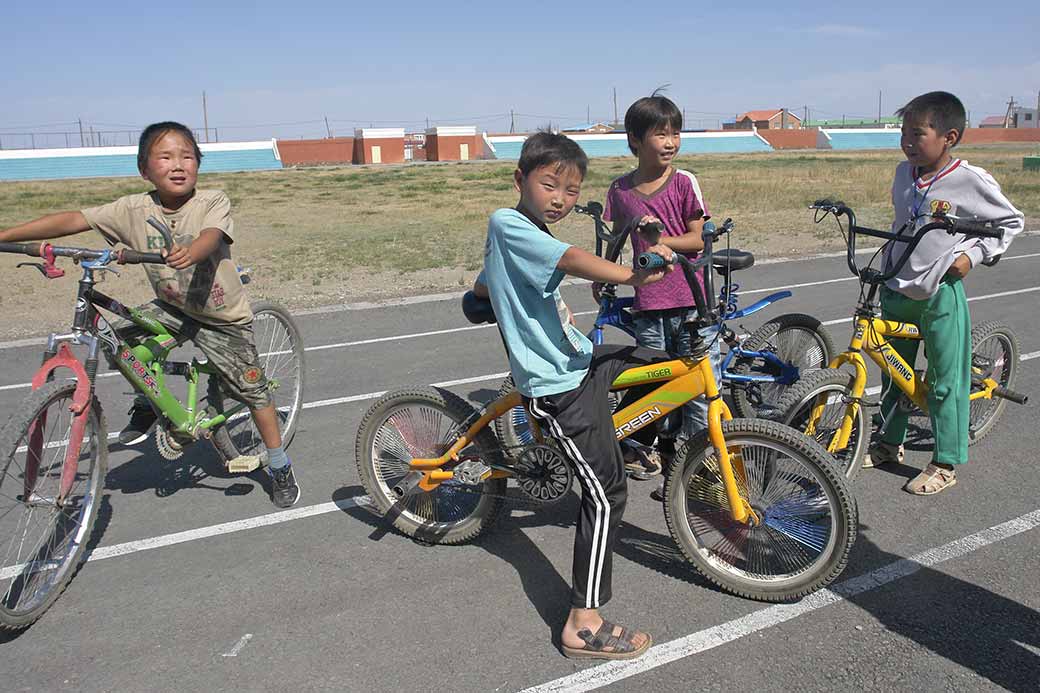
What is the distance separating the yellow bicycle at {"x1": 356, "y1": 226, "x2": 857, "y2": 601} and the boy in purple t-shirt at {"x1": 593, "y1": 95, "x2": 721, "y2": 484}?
0.68 metres

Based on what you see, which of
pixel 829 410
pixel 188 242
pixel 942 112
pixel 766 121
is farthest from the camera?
pixel 766 121

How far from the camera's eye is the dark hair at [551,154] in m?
3.32

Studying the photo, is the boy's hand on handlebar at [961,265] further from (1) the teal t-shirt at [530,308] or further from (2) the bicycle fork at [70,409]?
(2) the bicycle fork at [70,409]

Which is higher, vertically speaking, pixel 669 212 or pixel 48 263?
pixel 669 212

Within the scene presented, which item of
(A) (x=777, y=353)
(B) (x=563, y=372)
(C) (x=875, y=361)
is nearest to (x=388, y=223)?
(A) (x=777, y=353)

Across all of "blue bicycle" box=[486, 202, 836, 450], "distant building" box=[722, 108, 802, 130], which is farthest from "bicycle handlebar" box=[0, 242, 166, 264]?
"distant building" box=[722, 108, 802, 130]

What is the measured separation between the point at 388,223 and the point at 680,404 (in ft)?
64.0

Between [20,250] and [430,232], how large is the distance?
15.9m

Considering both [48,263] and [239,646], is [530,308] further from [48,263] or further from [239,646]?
[48,263]

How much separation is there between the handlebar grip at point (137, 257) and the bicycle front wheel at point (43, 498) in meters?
0.61

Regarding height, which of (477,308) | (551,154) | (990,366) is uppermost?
(551,154)

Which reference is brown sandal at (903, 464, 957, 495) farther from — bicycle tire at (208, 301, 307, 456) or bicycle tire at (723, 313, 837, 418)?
bicycle tire at (208, 301, 307, 456)

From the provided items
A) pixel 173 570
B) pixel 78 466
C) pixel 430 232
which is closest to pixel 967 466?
pixel 173 570

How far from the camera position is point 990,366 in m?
5.57
